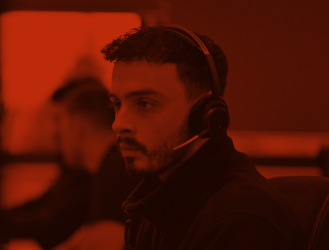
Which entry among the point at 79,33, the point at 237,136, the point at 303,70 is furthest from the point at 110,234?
the point at 303,70

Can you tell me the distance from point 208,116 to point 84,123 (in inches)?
49.9

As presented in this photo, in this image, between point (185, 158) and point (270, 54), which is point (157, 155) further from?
point (270, 54)

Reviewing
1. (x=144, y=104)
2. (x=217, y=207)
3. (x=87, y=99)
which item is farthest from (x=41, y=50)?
(x=217, y=207)

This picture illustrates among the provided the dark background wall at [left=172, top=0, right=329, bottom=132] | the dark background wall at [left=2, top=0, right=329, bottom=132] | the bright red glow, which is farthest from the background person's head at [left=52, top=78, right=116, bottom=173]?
the dark background wall at [left=172, top=0, right=329, bottom=132]

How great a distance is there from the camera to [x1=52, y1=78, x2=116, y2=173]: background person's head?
185 cm

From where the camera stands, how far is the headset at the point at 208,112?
0.80 meters

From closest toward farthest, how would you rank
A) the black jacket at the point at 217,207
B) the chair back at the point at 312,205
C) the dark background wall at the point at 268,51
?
the black jacket at the point at 217,207 < the chair back at the point at 312,205 < the dark background wall at the point at 268,51

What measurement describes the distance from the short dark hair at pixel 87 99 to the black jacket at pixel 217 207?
3.36ft

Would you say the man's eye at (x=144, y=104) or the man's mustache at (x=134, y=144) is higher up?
the man's eye at (x=144, y=104)

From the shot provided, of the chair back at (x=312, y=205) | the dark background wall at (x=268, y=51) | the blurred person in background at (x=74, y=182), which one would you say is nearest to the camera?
the chair back at (x=312, y=205)

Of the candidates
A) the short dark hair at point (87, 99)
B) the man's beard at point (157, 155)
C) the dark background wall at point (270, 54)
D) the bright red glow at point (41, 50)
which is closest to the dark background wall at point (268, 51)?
the dark background wall at point (270, 54)

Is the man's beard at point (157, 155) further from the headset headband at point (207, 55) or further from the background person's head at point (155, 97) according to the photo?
the headset headband at point (207, 55)

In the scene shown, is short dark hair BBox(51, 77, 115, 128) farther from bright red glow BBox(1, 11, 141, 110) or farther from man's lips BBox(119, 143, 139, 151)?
man's lips BBox(119, 143, 139, 151)

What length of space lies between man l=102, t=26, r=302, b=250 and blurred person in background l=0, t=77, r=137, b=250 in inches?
30.5
